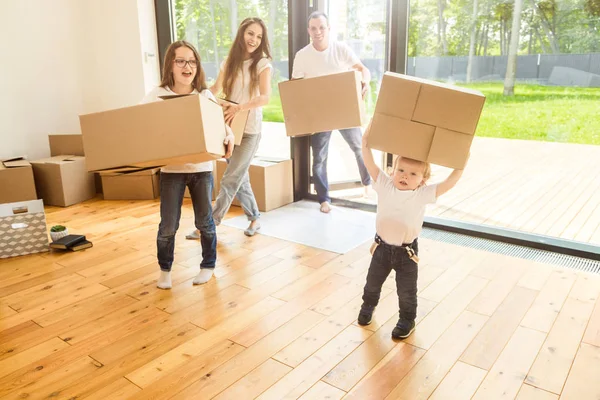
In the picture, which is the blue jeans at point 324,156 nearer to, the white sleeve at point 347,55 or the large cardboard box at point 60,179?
the white sleeve at point 347,55

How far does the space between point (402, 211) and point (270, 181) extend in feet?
6.12

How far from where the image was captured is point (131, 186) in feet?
13.1

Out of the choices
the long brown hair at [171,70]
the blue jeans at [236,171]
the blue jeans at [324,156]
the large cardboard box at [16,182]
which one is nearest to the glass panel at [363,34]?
the blue jeans at [324,156]

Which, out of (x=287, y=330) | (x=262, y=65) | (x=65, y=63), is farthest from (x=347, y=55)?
(x=65, y=63)

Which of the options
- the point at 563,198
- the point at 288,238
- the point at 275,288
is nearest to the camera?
the point at 275,288

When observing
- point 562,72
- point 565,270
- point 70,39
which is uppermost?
point 70,39

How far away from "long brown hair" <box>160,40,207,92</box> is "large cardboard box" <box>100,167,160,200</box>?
194 cm

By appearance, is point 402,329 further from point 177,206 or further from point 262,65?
point 262,65

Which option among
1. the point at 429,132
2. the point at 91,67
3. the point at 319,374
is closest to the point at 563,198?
the point at 429,132

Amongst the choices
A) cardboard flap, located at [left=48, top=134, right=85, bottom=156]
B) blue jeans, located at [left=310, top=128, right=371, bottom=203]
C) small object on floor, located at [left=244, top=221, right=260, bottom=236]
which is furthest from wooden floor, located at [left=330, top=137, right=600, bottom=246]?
cardboard flap, located at [left=48, top=134, right=85, bottom=156]

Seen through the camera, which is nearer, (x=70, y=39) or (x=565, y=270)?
(x=565, y=270)

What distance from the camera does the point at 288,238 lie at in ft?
9.83

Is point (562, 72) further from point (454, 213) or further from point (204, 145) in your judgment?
point (204, 145)

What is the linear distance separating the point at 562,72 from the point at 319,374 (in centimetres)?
211
